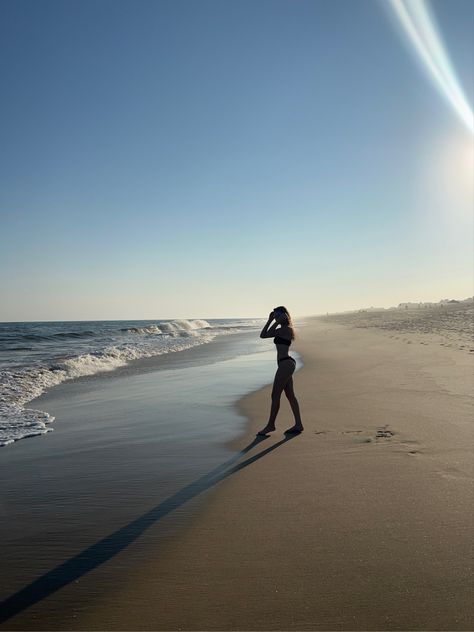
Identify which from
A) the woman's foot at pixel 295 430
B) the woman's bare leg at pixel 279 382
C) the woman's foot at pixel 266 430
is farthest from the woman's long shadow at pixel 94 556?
the woman's bare leg at pixel 279 382

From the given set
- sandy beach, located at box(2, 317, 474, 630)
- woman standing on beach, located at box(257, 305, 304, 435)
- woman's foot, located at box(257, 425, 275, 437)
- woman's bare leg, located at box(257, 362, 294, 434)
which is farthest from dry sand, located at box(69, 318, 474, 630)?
woman's bare leg, located at box(257, 362, 294, 434)

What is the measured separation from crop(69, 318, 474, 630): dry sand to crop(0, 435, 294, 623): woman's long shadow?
0.29 m

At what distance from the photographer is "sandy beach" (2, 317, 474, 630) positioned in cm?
269

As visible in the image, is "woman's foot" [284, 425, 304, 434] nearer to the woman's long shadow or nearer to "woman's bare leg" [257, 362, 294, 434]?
"woman's bare leg" [257, 362, 294, 434]

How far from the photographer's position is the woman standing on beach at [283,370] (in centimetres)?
711

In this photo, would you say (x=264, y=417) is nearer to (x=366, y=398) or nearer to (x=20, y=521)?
(x=366, y=398)

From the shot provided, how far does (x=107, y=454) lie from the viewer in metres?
6.15

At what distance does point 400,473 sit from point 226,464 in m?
2.17

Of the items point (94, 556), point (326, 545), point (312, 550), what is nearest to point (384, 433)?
point (326, 545)

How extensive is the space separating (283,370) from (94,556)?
4.53 meters

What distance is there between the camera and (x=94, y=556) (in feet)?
11.2

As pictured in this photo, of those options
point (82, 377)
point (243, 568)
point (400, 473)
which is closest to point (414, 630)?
point (243, 568)

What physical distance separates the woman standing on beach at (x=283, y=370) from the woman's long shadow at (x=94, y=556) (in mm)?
2225

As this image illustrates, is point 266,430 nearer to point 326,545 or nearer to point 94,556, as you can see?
point 326,545
